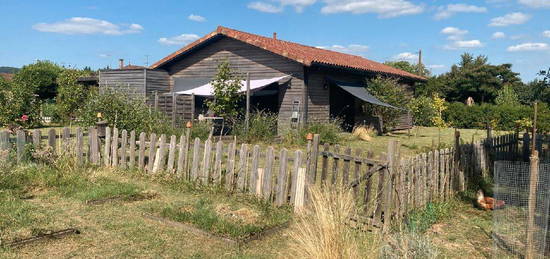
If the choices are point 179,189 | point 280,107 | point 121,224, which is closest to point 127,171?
point 179,189

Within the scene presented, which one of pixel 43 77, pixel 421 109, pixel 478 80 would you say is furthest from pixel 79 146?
pixel 478 80

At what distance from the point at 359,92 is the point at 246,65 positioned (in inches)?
191

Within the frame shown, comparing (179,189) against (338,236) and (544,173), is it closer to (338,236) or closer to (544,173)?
(338,236)

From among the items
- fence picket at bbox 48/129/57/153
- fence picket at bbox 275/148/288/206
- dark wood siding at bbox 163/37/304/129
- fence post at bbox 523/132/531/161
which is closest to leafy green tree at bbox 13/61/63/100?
dark wood siding at bbox 163/37/304/129

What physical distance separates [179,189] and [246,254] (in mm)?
3018

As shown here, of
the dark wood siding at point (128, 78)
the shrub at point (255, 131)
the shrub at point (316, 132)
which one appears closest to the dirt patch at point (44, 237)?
the shrub at point (255, 131)

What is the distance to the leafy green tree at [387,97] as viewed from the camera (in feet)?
63.3

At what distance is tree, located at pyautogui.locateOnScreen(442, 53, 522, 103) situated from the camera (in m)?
38.8

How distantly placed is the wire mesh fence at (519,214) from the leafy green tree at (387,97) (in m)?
12.1

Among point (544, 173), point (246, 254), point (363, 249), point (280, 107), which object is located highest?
point (280, 107)

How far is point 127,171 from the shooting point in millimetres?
8227

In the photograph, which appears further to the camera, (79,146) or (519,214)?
(79,146)

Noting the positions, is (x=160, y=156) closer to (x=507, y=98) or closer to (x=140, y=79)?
(x=140, y=79)

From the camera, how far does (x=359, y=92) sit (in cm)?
1820
